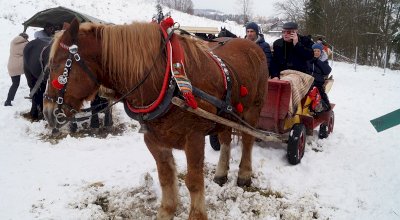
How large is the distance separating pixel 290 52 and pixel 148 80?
3.30m

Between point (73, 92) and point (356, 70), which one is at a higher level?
point (73, 92)

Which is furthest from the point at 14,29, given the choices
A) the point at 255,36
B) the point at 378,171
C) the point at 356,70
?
the point at 356,70

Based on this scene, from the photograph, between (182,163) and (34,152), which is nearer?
(182,163)

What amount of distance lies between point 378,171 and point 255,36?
2.70 m

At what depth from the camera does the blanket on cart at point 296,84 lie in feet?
14.8

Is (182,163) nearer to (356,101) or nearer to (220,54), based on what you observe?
(220,54)

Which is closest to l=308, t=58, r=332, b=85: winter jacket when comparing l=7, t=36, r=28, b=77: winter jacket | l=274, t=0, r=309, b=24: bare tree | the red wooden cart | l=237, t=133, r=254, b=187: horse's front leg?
the red wooden cart

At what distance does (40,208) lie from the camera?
3.25 metres

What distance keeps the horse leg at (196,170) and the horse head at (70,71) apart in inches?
36.3

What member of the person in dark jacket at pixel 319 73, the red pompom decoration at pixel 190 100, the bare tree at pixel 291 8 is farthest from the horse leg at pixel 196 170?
the bare tree at pixel 291 8

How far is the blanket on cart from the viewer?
14.8 ft

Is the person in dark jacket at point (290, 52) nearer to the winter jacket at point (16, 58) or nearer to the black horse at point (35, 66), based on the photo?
the black horse at point (35, 66)

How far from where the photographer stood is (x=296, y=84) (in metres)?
4.55

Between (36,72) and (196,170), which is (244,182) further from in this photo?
(36,72)
